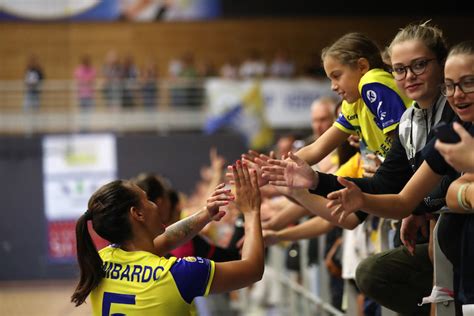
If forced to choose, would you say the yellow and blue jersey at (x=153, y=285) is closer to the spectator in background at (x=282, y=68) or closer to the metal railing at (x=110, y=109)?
the metal railing at (x=110, y=109)

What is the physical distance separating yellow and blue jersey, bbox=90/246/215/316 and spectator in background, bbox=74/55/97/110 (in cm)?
1751

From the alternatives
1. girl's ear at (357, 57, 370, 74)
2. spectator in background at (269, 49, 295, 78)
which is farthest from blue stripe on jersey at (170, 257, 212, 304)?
spectator in background at (269, 49, 295, 78)

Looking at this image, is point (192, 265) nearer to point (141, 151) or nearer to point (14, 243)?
point (14, 243)

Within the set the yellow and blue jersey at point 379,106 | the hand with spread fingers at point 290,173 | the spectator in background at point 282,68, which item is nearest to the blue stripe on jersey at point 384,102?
the yellow and blue jersey at point 379,106

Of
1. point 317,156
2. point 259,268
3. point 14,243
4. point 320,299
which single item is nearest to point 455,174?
point 259,268

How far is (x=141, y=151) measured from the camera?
18938 millimetres

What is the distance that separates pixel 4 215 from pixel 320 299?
36.0ft

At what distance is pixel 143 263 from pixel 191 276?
20cm

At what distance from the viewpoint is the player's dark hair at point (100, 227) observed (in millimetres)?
3520

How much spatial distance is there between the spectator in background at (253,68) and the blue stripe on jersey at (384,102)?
1756 centimetres

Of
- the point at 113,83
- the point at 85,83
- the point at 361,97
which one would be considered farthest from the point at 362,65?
the point at 85,83

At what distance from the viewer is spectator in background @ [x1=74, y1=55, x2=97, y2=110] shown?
68.8 feet

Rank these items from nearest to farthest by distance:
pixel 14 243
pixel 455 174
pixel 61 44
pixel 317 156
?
1. pixel 455 174
2. pixel 317 156
3. pixel 14 243
4. pixel 61 44

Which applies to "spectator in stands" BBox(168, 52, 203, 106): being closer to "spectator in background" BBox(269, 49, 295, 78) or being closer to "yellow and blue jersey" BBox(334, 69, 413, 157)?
"spectator in background" BBox(269, 49, 295, 78)
